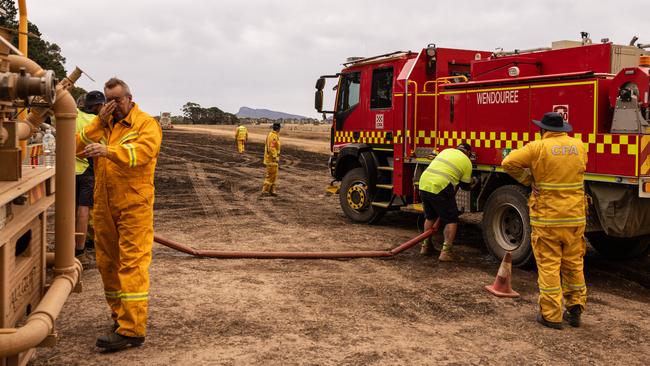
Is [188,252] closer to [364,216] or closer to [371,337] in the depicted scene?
[371,337]

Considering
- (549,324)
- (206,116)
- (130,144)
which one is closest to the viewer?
(130,144)

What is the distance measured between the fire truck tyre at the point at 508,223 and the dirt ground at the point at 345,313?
21 cm

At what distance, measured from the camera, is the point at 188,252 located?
7328 mm

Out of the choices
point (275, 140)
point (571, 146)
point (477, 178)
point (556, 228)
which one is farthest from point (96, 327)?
point (275, 140)

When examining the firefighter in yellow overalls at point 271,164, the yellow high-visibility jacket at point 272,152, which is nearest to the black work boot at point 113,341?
the firefighter in yellow overalls at point 271,164

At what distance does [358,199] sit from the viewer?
10461 mm

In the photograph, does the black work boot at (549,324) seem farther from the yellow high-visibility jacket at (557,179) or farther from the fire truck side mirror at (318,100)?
the fire truck side mirror at (318,100)

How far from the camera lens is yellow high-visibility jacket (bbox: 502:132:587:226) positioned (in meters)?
5.21

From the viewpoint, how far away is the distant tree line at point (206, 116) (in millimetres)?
93750

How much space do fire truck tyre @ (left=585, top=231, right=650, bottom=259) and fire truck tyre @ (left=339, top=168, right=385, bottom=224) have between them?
3.41 metres

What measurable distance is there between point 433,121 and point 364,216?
2173 mm

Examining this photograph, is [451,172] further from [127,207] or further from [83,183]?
[127,207]

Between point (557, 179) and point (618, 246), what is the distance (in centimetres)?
325

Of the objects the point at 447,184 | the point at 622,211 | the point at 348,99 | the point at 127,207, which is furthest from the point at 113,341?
the point at 348,99
